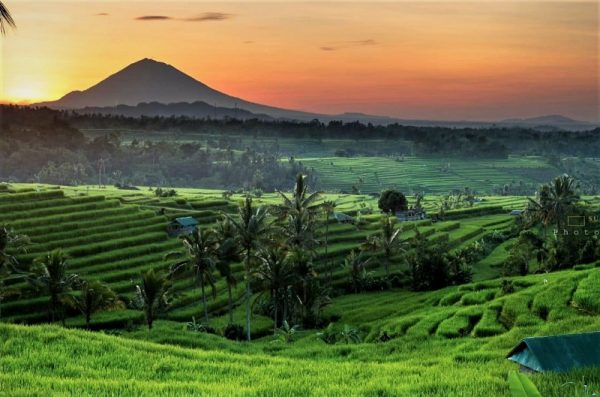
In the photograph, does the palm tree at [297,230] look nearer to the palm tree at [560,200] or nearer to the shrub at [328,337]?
the shrub at [328,337]

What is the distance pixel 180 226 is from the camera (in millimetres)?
66375

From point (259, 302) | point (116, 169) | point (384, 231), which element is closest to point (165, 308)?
point (259, 302)

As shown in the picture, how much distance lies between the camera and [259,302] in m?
52.1

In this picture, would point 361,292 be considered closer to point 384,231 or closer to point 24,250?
point 384,231

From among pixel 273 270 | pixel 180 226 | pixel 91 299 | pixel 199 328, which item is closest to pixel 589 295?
pixel 273 270

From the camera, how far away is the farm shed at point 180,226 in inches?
2597

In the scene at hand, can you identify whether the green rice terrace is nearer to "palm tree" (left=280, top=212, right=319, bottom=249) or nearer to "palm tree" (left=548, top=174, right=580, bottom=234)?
"palm tree" (left=280, top=212, right=319, bottom=249)

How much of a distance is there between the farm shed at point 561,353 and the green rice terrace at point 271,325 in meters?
0.82

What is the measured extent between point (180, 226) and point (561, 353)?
5100cm

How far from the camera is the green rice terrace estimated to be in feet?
57.8

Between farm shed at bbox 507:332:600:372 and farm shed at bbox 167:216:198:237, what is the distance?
163 feet

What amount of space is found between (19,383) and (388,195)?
81324mm

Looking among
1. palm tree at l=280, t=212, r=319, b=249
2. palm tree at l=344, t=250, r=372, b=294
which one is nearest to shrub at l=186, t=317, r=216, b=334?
palm tree at l=280, t=212, r=319, b=249

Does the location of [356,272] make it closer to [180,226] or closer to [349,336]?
[180,226]
